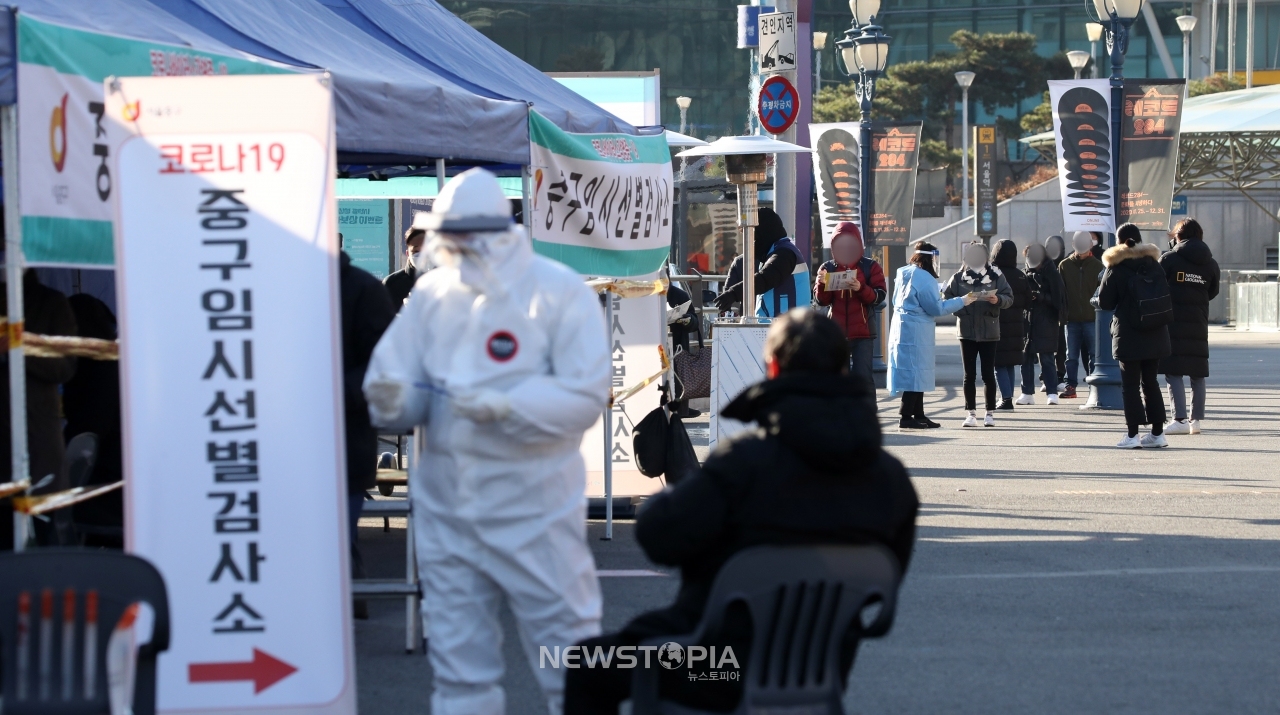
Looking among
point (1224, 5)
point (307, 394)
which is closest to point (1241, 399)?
point (307, 394)

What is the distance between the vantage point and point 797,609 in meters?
3.45

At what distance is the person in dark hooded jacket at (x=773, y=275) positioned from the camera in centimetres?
1138

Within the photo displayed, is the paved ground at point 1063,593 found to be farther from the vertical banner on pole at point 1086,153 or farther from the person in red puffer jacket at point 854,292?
the vertical banner on pole at point 1086,153

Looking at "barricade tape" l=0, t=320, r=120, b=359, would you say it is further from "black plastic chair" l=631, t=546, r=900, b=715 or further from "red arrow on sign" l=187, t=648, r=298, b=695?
"black plastic chair" l=631, t=546, r=900, b=715

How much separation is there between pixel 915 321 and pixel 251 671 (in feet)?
33.4

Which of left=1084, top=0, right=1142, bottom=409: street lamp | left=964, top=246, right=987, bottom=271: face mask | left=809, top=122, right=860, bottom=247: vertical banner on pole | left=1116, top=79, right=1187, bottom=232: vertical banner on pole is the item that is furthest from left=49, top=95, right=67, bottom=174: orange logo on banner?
left=809, top=122, right=860, bottom=247: vertical banner on pole

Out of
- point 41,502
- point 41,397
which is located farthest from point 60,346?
point 41,502

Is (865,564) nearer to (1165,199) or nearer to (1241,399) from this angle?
(1165,199)

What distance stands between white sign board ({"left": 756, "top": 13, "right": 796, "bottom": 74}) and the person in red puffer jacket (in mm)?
2336

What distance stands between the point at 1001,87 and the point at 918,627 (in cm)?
5261

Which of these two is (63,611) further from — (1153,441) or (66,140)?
(1153,441)

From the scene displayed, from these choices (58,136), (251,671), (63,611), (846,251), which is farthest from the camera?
(846,251)

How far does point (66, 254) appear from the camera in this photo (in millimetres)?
4996

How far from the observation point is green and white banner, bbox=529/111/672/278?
24.6 ft
